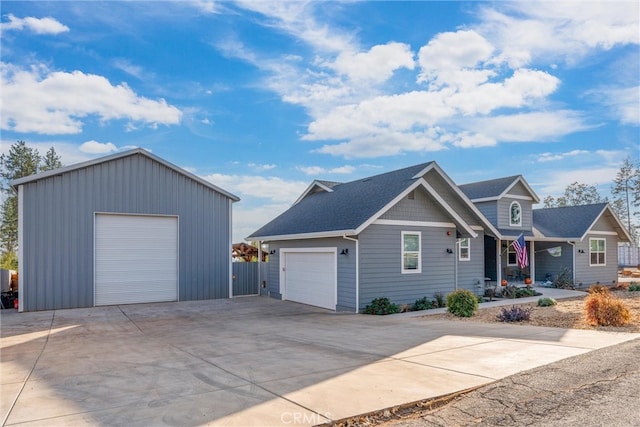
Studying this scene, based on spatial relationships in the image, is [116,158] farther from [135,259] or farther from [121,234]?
[135,259]

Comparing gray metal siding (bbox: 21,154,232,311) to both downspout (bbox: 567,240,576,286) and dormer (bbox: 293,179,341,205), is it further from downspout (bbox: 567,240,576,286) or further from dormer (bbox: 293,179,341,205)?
downspout (bbox: 567,240,576,286)

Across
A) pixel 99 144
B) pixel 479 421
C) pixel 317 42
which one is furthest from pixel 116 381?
pixel 99 144

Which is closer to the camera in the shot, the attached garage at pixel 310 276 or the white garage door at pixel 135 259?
the attached garage at pixel 310 276

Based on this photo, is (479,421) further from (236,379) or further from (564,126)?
(564,126)

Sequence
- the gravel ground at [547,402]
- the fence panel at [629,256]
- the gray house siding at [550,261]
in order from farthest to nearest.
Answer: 1. the fence panel at [629,256]
2. the gray house siding at [550,261]
3. the gravel ground at [547,402]

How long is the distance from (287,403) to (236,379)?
1217 mm

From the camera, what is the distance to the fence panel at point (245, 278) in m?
17.5

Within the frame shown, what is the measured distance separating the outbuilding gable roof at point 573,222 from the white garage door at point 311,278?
12023 millimetres

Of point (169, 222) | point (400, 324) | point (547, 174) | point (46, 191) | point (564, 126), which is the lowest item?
point (400, 324)

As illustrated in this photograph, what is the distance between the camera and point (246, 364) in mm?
6414

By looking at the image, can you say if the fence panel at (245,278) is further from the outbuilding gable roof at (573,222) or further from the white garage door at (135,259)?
the outbuilding gable roof at (573,222)

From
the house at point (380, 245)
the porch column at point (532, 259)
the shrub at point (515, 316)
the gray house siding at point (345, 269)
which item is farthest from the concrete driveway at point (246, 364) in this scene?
the porch column at point (532, 259)

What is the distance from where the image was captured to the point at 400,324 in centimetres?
1045

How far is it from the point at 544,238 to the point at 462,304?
11158mm
